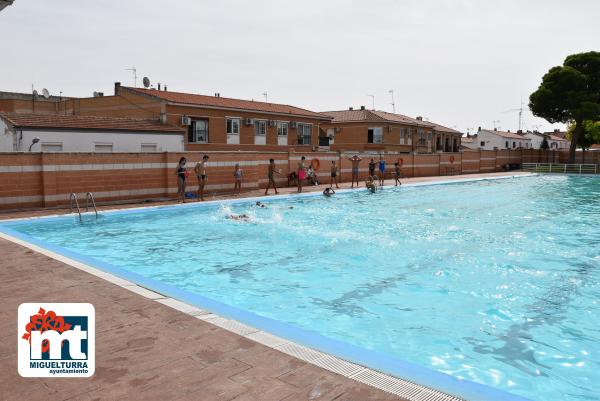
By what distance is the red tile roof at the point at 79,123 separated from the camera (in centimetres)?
2150

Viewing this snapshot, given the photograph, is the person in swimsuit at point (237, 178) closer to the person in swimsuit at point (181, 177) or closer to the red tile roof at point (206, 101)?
the person in swimsuit at point (181, 177)

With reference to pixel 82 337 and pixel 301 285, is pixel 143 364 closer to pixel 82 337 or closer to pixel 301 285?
pixel 82 337

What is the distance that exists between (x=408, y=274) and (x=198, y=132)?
2438 cm

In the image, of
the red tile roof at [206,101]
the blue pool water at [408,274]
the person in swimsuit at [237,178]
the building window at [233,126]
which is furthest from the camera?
the building window at [233,126]

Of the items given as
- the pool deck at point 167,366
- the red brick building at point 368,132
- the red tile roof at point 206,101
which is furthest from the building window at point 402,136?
the pool deck at point 167,366

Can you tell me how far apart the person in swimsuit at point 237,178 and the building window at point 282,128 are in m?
14.4

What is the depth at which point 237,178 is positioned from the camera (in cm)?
2192

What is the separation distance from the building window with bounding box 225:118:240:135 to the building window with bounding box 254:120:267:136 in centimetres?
171

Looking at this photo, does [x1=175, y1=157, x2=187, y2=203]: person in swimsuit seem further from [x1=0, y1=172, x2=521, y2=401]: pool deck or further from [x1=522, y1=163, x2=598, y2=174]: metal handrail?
[x1=522, y1=163, x2=598, y2=174]: metal handrail

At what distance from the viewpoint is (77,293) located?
636 centimetres

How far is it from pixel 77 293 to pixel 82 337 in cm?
191

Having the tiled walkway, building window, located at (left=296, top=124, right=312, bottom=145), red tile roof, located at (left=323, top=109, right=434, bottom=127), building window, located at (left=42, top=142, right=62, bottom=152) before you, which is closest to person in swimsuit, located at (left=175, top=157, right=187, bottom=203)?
building window, located at (left=42, top=142, right=62, bottom=152)

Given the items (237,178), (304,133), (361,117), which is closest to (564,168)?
(361,117)

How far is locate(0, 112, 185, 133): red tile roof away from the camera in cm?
2150
